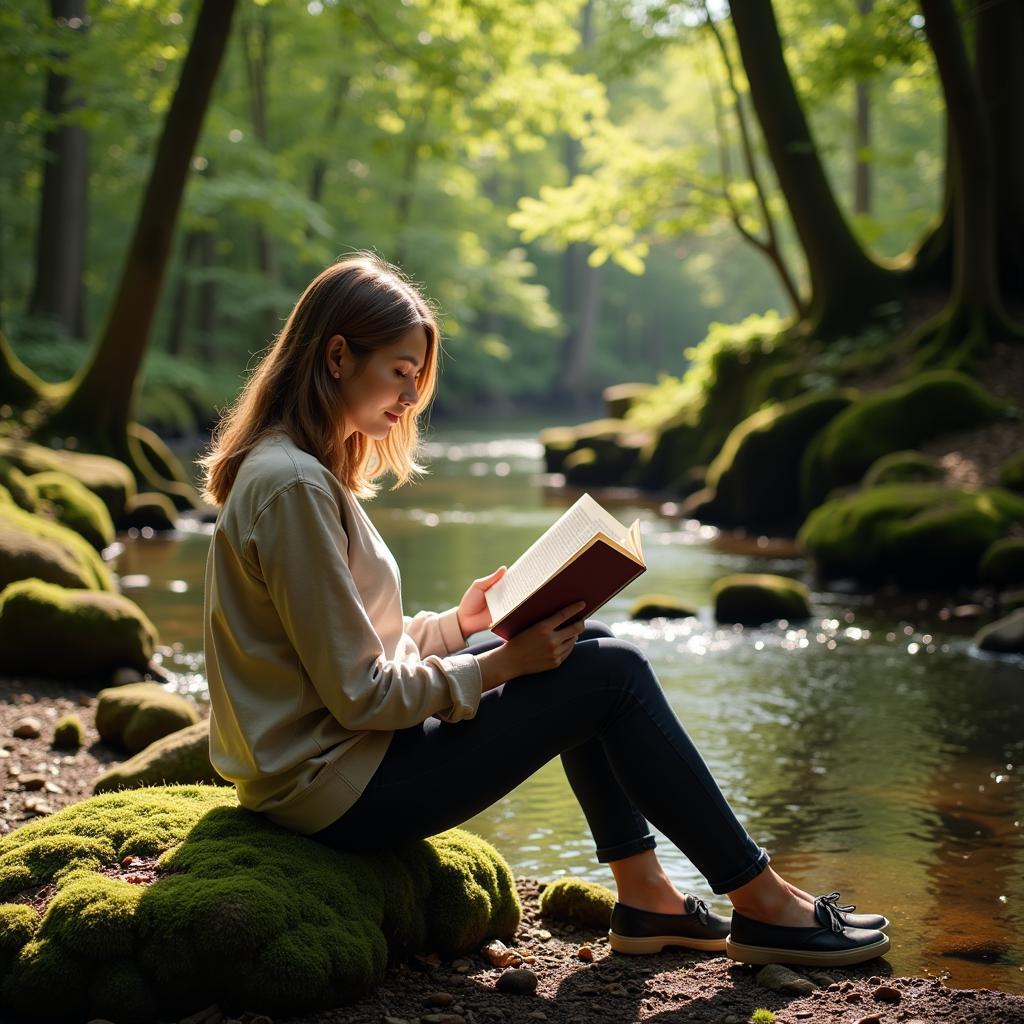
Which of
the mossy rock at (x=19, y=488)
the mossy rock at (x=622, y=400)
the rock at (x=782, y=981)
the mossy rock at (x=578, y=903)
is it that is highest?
the mossy rock at (x=622, y=400)

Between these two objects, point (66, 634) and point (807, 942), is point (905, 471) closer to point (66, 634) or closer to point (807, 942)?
point (66, 634)

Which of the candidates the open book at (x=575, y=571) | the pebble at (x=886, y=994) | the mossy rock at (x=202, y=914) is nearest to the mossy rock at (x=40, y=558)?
the mossy rock at (x=202, y=914)

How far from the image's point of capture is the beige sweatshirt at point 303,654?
2.92 metres

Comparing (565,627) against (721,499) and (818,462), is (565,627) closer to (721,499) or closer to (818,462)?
(818,462)

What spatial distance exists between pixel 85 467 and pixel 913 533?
798cm

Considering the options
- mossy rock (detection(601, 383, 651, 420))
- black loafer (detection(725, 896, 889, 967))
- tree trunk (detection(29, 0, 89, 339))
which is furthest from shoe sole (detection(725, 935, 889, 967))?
mossy rock (detection(601, 383, 651, 420))

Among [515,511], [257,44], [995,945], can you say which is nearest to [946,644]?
[995,945]

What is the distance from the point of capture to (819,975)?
3.31 metres

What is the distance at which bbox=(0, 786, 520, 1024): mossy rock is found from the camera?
2.82 meters

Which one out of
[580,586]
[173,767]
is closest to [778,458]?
[173,767]

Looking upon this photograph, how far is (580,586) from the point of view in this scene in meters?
3.10

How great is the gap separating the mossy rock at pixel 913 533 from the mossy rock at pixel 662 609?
6.06ft

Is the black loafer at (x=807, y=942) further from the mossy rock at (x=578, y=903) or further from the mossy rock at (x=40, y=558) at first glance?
the mossy rock at (x=40, y=558)

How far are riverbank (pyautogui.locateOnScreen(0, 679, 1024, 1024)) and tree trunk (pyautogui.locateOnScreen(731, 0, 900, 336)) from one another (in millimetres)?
13450
